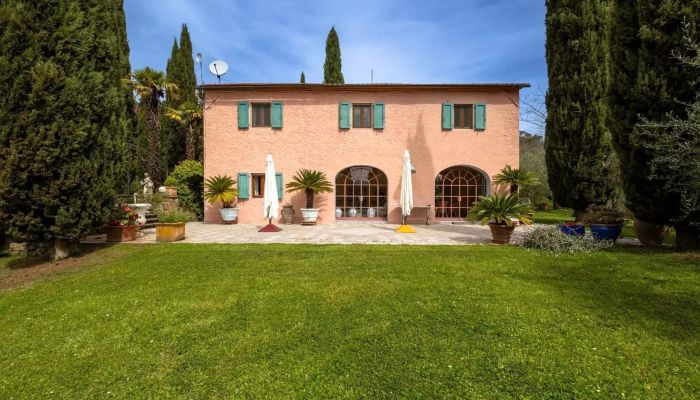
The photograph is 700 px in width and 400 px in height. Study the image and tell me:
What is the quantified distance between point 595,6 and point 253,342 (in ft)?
46.0

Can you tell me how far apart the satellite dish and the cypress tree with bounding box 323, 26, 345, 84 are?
9.46 metres

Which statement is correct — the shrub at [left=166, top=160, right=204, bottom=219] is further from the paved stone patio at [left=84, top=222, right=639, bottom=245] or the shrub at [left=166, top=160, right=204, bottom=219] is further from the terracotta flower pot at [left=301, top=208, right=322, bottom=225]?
the terracotta flower pot at [left=301, top=208, right=322, bottom=225]

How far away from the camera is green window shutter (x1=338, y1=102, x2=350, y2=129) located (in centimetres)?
1234

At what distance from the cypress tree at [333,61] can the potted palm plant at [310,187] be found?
13277 mm

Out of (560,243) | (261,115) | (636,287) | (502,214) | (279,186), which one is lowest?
(636,287)

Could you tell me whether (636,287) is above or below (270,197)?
below

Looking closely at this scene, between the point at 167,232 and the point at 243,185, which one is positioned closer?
the point at 167,232

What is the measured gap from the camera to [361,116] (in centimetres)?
1254

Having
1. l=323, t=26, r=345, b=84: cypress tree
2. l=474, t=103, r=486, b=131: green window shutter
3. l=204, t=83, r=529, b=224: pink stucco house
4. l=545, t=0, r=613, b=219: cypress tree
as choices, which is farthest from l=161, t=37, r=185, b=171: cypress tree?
l=545, t=0, r=613, b=219: cypress tree

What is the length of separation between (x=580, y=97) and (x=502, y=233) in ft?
22.2

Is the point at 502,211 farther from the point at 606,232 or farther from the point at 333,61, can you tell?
the point at 333,61

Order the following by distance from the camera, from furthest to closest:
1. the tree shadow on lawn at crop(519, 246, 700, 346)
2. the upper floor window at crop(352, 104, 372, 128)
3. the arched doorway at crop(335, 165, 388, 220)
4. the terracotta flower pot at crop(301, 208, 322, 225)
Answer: the arched doorway at crop(335, 165, 388, 220), the upper floor window at crop(352, 104, 372, 128), the terracotta flower pot at crop(301, 208, 322, 225), the tree shadow on lawn at crop(519, 246, 700, 346)

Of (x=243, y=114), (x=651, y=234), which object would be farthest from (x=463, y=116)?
(x=243, y=114)

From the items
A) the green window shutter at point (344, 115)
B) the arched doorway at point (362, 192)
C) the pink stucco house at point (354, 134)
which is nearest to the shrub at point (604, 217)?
the pink stucco house at point (354, 134)
